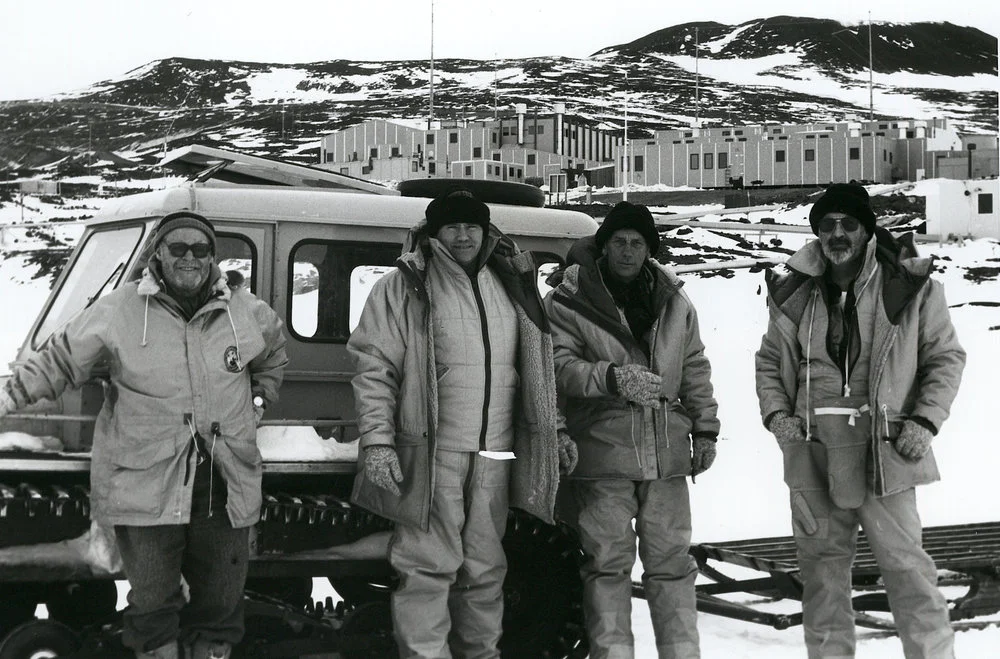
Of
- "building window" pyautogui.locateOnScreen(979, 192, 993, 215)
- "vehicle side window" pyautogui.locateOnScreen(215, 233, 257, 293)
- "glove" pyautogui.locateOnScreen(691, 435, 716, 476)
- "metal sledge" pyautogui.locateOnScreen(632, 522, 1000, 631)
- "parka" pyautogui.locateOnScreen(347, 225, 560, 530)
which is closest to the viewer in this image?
"parka" pyautogui.locateOnScreen(347, 225, 560, 530)

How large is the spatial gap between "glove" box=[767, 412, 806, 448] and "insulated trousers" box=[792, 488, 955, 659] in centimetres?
21

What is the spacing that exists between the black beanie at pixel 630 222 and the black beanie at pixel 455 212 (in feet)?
1.78

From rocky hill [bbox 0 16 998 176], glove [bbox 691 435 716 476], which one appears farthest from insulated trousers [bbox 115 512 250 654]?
rocky hill [bbox 0 16 998 176]

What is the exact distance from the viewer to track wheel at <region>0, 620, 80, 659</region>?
472 cm

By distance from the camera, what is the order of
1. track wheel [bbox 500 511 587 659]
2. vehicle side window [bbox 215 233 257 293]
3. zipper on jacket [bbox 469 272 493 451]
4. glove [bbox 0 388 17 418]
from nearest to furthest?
glove [bbox 0 388 17 418] < zipper on jacket [bbox 469 272 493 451] < track wheel [bbox 500 511 587 659] < vehicle side window [bbox 215 233 257 293]

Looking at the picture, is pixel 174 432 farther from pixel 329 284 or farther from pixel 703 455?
pixel 703 455

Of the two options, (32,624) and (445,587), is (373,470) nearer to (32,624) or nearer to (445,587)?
(445,587)

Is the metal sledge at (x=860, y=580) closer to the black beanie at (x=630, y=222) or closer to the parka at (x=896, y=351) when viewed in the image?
the parka at (x=896, y=351)

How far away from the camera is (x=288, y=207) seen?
18.0 ft

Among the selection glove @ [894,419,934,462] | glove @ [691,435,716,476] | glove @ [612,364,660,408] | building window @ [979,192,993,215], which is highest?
building window @ [979,192,993,215]

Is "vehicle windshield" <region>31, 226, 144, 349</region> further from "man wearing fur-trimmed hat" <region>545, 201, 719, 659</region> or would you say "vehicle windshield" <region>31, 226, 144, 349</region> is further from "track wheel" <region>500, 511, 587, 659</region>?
"track wheel" <region>500, 511, 587, 659</region>

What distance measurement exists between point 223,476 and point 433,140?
61013mm

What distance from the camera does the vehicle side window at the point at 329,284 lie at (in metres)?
5.50

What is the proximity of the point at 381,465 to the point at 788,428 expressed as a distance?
5.16 feet
